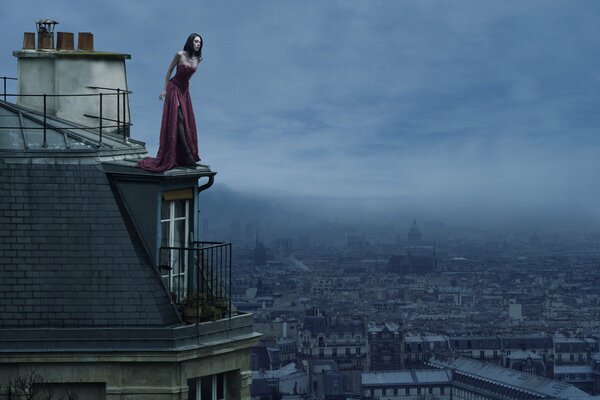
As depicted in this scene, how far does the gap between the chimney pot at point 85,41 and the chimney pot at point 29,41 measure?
1.04ft

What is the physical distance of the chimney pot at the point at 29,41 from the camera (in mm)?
9852

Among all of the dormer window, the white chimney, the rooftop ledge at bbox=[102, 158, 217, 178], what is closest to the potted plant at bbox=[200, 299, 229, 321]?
the dormer window

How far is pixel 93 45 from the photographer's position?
9961 millimetres

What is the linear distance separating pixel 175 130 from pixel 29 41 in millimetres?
2311

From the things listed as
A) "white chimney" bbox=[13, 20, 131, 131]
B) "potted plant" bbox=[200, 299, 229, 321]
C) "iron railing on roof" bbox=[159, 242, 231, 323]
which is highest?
"white chimney" bbox=[13, 20, 131, 131]

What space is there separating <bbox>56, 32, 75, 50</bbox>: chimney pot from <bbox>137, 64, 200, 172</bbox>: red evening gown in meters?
2.09

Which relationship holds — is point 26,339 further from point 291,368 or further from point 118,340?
point 291,368

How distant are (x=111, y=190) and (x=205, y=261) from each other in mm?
990

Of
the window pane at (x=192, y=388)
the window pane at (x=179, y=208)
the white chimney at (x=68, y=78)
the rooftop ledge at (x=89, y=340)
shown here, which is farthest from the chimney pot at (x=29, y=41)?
the window pane at (x=192, y=388)

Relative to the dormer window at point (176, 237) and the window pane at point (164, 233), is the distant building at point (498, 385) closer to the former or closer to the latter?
the dormer window at point (176, 237)

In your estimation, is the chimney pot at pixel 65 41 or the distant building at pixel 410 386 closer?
the chimney pot at pixel 65 41

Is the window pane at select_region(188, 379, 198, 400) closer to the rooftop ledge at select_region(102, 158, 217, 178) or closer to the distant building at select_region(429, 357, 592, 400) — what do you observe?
the rooftop ledge at select_region(102, 158, 217, 178)

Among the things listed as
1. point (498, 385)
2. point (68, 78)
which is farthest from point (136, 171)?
point (498, 385)

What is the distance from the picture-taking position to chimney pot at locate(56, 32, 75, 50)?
992 cm
